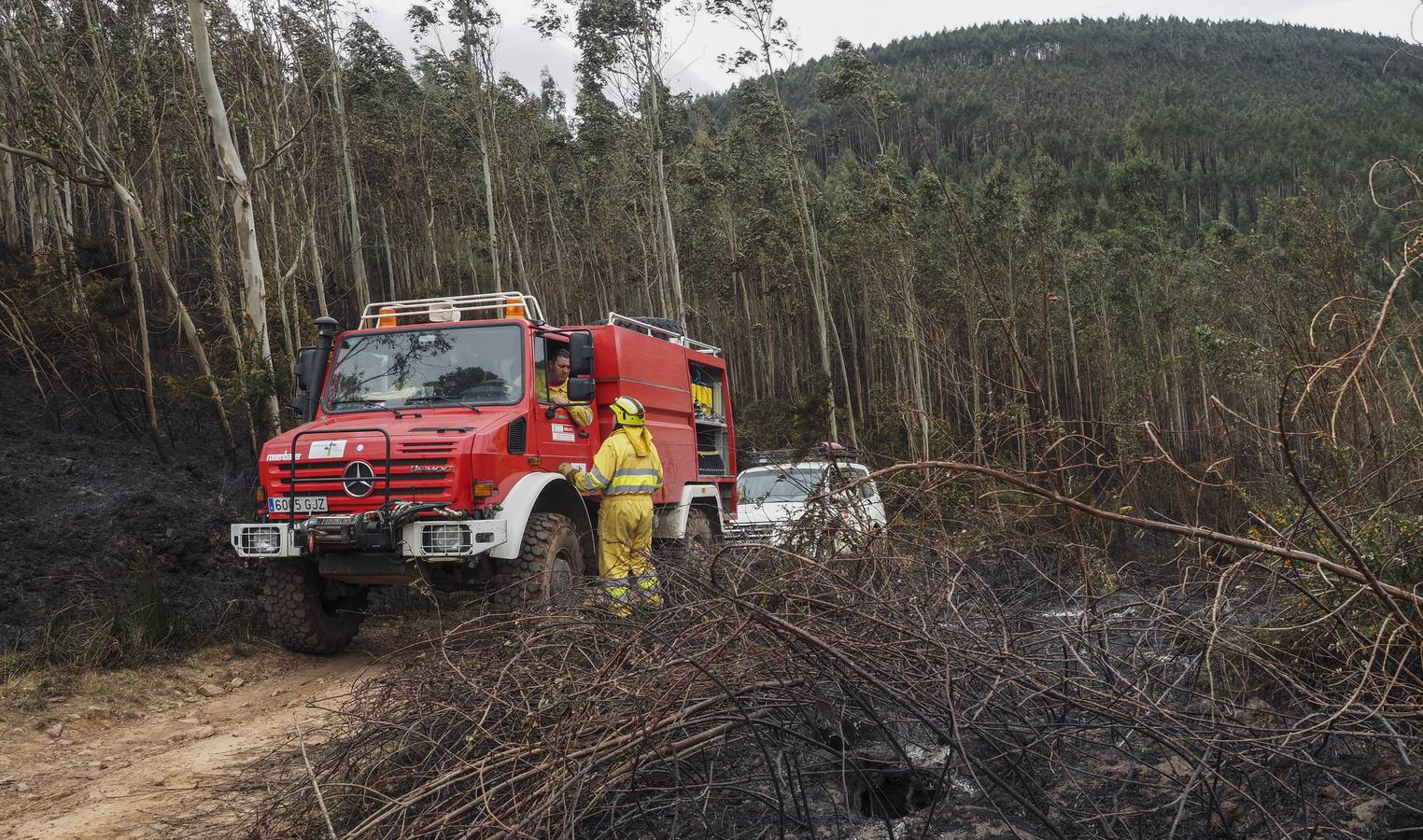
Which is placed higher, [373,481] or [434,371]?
[434,371]

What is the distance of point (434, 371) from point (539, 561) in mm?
1799

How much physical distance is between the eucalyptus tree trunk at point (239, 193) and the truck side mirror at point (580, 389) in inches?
186

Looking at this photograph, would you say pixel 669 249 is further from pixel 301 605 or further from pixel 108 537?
pixel 301 605

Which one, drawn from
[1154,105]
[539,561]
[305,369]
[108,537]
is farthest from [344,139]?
[1154,105]

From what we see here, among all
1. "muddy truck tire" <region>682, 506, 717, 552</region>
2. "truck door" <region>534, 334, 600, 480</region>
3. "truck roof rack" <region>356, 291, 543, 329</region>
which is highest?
A: "truck roof rack" <region>356, 291, 543, 329</region>

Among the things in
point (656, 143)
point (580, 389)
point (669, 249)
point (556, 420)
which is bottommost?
point (556, 420)

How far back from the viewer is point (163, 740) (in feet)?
18.9

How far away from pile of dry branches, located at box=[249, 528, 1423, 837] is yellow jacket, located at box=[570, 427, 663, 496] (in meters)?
3.61

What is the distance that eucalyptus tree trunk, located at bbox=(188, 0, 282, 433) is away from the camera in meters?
10.1

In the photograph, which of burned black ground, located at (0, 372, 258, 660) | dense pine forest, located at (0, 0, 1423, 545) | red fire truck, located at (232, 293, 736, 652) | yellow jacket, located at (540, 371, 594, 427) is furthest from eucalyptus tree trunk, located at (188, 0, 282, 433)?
yellow jacket, located at (540, 371, 594, 427)

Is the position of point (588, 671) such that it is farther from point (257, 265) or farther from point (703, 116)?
point (703, 116)

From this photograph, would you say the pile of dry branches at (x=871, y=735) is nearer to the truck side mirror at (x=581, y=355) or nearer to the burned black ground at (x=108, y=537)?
the truck side mirror at (x=581, y=355)

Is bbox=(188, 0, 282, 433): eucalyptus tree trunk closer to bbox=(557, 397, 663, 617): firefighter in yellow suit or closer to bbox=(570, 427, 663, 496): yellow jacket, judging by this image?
bbox=(557, 397, 663, 617): firefighter in yellow suit

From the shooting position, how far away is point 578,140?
31.8m
